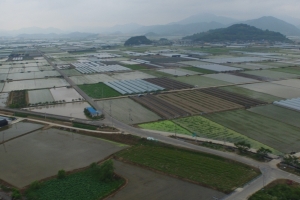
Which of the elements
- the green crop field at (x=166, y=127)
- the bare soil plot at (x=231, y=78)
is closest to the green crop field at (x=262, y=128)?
the green crop field at (x=166, y=127)

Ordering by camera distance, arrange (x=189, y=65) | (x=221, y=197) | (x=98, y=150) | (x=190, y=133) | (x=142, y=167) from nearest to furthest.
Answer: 1. (x=221, y=197)
2. (x=142, y=167)
3. (x=98, y=150)
4. (x=190, y=133)
5. (x=189, y=65)

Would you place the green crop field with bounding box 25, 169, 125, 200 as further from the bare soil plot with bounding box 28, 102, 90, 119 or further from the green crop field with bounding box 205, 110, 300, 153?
the bare soil plot with bounding box 28, 102, 90, 119

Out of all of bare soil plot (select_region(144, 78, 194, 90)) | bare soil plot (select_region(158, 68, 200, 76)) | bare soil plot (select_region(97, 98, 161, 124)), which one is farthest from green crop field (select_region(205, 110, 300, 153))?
bare soil plot (select_region(158, 68, 200, 76))

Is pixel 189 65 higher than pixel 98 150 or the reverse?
higher

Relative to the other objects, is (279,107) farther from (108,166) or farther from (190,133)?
(108,166)

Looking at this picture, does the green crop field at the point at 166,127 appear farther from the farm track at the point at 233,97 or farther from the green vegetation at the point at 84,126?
the farm track at the point at 233,97

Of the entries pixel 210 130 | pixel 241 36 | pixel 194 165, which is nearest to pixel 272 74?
pixel 210 130

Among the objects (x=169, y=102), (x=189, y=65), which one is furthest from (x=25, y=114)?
(x=189, y=65)

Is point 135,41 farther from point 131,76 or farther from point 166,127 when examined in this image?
point 166,127
